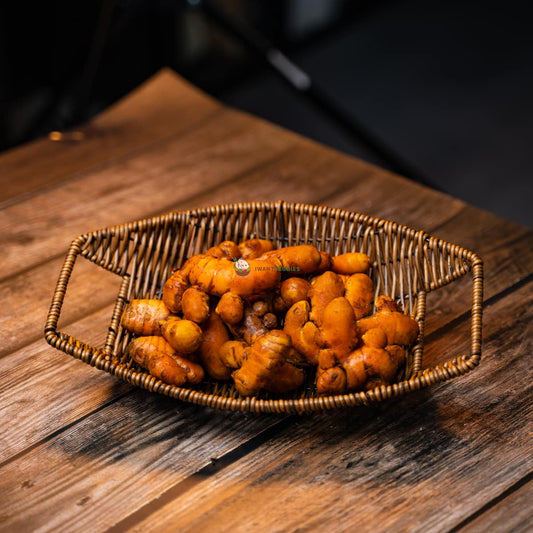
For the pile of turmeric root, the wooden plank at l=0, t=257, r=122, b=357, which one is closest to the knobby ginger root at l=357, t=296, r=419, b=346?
the pile of turmeric root

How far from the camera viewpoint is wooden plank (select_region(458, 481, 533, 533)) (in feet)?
2.66

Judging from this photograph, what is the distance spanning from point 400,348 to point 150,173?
81 centimetres

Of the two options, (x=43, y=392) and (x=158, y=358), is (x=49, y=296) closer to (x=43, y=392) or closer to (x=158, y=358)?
(x=43, y=392)

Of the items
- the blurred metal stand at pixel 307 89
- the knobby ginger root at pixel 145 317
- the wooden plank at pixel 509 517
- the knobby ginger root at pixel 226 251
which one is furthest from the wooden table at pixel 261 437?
the blurred metal stand at pixel 307 89

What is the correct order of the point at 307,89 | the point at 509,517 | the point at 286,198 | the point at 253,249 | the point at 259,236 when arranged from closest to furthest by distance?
the point at 509,517 → the point at 253,249 → the point at 259,236 → the point at 286,198 → the point at 307,89

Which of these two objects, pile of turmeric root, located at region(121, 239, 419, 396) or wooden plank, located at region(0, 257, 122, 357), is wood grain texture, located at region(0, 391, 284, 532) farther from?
wooden plank, located at region(0, 257, 122, 357)

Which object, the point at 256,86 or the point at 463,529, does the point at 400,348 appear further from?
the point at 256,86

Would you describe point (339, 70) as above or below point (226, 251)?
above

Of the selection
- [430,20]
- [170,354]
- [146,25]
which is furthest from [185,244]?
[430,20]

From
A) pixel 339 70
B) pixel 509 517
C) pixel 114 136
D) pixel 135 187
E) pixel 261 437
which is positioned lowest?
pixel 509 517

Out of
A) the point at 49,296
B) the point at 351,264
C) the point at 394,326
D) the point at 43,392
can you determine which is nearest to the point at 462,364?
the point at 394,326

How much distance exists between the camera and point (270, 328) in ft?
3.05

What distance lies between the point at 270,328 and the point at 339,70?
2.54 m

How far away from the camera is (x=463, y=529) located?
0.81 m
